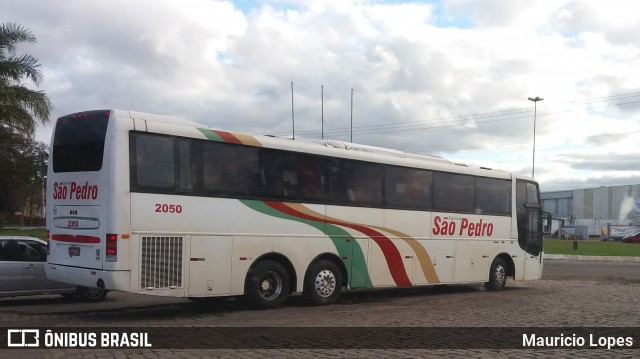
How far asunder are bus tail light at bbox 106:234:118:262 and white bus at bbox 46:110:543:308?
16 mm

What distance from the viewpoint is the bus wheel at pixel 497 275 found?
17.7 meters

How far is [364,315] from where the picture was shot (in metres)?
12.0

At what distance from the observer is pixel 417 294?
16781mm

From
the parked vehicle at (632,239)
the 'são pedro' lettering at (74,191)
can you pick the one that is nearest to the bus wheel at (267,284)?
the 'são pedro' lettering at (74,191)

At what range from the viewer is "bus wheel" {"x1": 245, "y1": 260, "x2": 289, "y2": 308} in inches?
480

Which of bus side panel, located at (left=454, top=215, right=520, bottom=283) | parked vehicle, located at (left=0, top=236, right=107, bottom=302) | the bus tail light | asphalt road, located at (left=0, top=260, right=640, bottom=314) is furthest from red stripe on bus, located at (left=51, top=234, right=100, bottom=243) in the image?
bus side panel, located at (left=454, top=215, right=520, bottom=283)

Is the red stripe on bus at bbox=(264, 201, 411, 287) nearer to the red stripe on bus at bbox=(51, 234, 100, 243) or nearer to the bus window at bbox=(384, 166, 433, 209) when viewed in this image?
the bus window at bbox=(384, 166, 433, 209)

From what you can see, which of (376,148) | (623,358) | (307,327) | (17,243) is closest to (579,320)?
(623,358)

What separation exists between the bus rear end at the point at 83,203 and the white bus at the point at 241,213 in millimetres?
25

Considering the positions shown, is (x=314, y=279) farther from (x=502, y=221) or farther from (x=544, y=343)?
(x=502, y=221)

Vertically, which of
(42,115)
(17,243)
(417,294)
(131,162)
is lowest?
(417,294)

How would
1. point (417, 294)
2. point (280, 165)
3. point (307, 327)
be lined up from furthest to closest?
point (417, 294) → point (280, 165) → point (307, 327)

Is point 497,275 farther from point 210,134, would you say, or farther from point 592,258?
point 592,258

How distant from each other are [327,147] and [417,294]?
5.32 m
